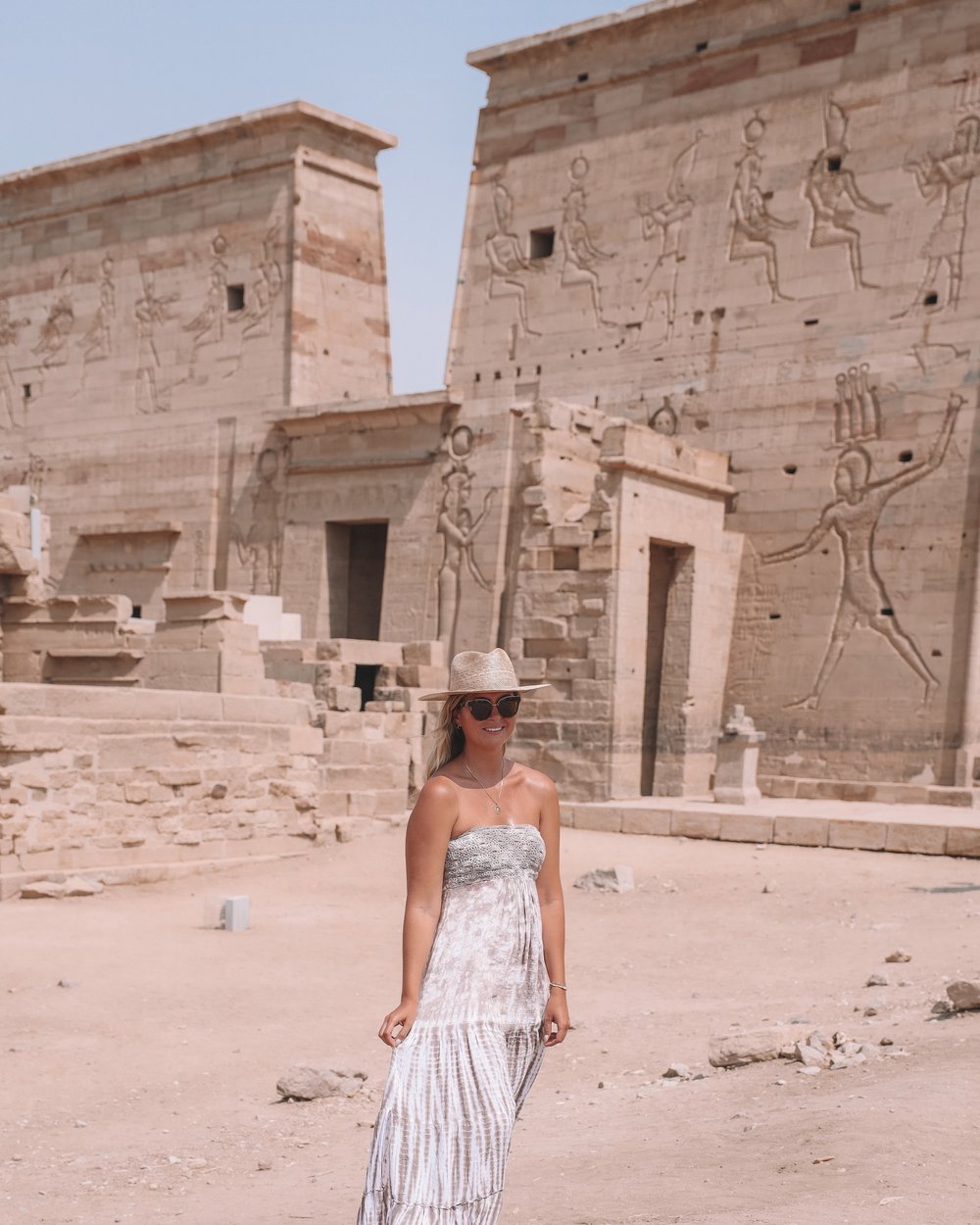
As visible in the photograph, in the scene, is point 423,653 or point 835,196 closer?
point 835,196

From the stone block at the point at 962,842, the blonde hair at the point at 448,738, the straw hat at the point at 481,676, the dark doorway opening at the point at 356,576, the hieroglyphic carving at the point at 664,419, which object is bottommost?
the stone block at the point at 962,842

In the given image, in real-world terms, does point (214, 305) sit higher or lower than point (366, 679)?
higher

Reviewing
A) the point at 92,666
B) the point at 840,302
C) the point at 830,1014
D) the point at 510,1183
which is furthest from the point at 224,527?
the point at 510,1183

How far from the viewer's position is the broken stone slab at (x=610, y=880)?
11.3m

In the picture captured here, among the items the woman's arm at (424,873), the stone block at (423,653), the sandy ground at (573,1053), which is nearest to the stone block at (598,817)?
the sandy ground at (573,1053)

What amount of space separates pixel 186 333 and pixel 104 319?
1901 millimetres

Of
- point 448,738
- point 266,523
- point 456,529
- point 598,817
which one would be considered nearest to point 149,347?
Answer: point 266,523

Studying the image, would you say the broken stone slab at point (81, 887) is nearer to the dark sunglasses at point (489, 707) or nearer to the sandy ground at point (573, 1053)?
the sandy ground at point (573, 1053)

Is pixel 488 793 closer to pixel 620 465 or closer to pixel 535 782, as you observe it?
pixel 535 782

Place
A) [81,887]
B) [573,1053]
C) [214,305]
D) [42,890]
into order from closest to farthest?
[573,1053], [42,890], [81,887], [214,305]

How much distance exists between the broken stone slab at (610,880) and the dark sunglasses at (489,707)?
751 cm

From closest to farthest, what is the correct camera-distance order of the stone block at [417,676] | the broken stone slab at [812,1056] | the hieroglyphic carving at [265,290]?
1. the broken stone slab at [812,1056]
2. the stone block at [417,676]
3. the hieroglyphic carving at [265,290]

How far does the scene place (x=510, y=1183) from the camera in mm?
4980

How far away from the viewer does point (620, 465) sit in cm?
1600
